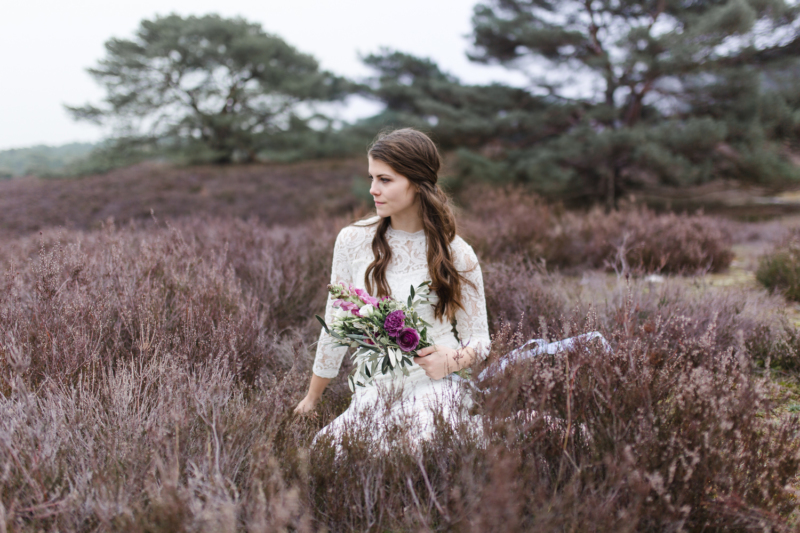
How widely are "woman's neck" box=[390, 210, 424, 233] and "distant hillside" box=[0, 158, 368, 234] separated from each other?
7.47m

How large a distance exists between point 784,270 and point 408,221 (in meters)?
4.24

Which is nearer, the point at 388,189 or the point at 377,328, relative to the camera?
the point at 377,328

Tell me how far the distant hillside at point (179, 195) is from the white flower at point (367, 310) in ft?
26.1

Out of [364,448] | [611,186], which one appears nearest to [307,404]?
[364,448]

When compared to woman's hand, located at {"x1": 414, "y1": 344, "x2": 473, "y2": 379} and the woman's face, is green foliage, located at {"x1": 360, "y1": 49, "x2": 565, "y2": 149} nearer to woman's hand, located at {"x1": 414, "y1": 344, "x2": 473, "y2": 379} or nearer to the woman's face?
the woman's face

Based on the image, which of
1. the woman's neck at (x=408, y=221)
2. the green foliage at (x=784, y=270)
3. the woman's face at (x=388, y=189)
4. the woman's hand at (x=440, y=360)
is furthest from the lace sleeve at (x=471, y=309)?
the green foliage at (x=784, y=270)

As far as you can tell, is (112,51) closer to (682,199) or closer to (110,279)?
(110,279)

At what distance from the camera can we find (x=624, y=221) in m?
6.28

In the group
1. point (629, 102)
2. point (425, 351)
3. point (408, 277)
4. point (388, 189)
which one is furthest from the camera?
point (629, 102)

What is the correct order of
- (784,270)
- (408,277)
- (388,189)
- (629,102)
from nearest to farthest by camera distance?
1. (388,189)
2. (408,277)
3. (784,270)
4. (629,102)

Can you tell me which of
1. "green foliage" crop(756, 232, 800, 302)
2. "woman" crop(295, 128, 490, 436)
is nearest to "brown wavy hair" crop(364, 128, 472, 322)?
"woman" crop(295, 128, 490, 436)

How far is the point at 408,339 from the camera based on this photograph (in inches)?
63.1

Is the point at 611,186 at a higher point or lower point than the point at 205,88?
lower

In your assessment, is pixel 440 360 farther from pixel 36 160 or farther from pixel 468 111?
pixel 36 160
